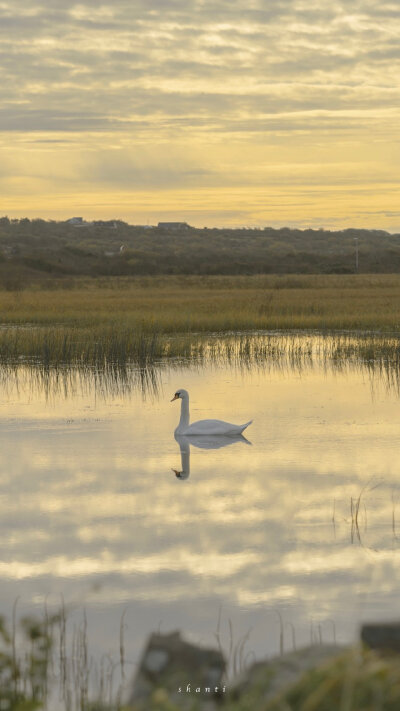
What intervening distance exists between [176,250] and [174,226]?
43.8 meters

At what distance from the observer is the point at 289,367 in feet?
65.4

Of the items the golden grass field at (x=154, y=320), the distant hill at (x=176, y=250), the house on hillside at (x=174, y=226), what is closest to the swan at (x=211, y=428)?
the golden grass field at (x=154, y=320)

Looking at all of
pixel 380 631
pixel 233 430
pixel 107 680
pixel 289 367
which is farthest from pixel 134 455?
pixel 289 367

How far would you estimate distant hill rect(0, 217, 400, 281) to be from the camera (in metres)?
82.2

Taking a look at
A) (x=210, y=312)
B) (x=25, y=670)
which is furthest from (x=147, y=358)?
(x=25, y=670)

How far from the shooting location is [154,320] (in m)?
27.6

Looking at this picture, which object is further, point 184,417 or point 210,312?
point 210,312

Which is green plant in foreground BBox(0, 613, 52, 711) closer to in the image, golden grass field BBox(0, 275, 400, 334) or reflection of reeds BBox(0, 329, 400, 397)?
reflection of reeds BBox(0, 329, 400, 397)

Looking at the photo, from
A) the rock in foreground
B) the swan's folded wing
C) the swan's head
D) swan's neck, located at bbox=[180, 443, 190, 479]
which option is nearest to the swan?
the swan's folded wing

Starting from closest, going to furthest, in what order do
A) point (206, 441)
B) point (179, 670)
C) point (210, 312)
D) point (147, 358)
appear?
point (179, 670)
point (206, 441)
point (147, 358)
point (210, 312)

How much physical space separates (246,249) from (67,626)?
126 metres

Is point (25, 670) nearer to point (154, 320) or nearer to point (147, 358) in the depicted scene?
point (147, 358)

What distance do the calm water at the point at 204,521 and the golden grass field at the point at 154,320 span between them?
20.2 feet

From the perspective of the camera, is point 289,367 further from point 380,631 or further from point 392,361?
point 380,631
